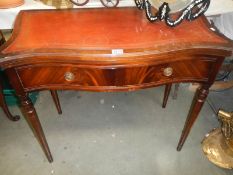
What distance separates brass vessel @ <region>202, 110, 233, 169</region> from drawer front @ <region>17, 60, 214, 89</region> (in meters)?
0.46

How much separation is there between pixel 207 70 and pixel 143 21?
0.33 m

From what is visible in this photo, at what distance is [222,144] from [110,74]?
2.96 feet

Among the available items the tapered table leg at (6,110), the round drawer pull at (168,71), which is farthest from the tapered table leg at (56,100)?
the round drawer pull at (168,71)

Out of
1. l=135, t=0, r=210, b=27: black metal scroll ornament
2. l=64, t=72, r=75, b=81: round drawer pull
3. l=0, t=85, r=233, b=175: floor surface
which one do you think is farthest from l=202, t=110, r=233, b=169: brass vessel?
l=64, t=72, r=75, b=81: round drawer pull

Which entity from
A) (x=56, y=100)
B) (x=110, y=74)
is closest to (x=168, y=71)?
(x=110, y=74)

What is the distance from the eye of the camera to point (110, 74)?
0.83 meters

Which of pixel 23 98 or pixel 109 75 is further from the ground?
pixel 109 75

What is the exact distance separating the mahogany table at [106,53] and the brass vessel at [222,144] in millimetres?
379

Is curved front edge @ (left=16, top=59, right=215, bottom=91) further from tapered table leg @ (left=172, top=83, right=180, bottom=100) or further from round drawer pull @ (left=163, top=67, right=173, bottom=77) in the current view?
tapered table leg @ (left=172, top=83, right=180, bottom=100)

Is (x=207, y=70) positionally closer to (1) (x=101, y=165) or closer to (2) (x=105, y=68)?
(2) (x=105, y=68)

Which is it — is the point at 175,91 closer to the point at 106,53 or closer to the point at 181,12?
the point at 181,12

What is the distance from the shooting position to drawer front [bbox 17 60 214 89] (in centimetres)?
81

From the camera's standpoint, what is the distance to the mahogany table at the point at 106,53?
756 millimetres

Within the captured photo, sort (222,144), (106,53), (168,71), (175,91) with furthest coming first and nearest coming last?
1. (175,91)
2. (222,144)
3. (168,71)
4. (106,53)
